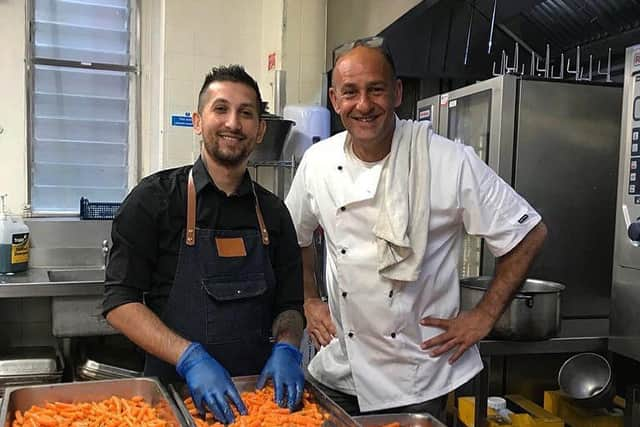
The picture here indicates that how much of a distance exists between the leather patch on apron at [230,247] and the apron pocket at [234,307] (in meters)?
0.06

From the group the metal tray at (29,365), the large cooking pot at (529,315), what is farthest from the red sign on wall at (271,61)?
the large cooking pot at (529,315)

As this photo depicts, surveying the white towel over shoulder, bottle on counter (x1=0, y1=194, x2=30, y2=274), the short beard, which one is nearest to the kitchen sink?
bottle on counter (x1=0, y1=194, x2=30, y2=274)

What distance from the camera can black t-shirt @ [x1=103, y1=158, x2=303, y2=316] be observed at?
153cm

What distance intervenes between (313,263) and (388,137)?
53 centimetres

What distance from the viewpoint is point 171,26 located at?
137 inches

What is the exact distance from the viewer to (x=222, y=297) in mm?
1579

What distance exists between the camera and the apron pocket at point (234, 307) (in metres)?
1.58

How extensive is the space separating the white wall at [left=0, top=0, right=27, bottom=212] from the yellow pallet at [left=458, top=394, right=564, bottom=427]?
8.60ft

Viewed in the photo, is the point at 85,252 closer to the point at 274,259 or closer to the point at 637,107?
the point at 274,259

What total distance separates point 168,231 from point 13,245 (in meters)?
1.91

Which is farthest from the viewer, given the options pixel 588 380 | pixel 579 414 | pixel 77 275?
pixel 77 275

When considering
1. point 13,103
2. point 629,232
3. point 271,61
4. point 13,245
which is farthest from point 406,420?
point 13,103

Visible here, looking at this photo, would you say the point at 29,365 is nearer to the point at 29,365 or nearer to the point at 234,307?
the point at 29,365

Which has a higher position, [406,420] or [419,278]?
[419,278]
